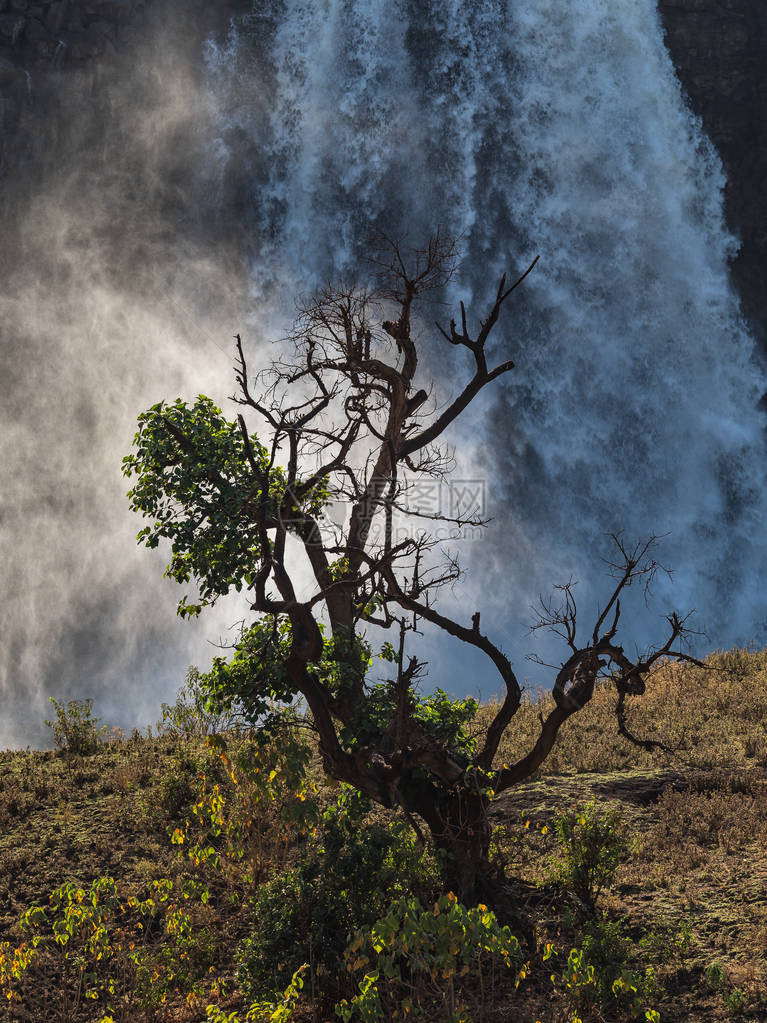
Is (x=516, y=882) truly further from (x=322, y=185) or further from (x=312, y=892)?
(x=322, y=185)

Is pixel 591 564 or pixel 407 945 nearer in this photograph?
pixel 407 945

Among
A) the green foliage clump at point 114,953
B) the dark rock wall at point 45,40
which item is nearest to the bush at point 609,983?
the green foliage clump at point 114,953

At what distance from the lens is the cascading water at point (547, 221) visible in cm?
3619

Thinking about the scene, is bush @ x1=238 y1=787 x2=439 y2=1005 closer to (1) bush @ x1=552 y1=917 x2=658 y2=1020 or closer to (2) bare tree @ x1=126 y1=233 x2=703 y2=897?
(2) bare tree @ x1=126 y1=233 x2=703 y2=897

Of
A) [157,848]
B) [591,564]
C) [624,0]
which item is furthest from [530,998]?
[624,0]

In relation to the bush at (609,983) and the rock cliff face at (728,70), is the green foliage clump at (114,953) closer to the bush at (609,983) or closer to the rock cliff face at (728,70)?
the bush at (609,983)

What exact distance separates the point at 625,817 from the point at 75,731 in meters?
7.66

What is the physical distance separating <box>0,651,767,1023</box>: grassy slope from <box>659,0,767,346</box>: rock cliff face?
30547 millimetres

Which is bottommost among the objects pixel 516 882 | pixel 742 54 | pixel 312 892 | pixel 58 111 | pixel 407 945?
pixel 407 945

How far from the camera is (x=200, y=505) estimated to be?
872 centimetres

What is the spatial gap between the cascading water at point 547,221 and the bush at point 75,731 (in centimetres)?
2419

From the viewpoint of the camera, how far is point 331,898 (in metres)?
7.79

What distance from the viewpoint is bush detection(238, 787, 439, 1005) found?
24.1ft

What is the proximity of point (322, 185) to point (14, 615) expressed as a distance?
805 inches
